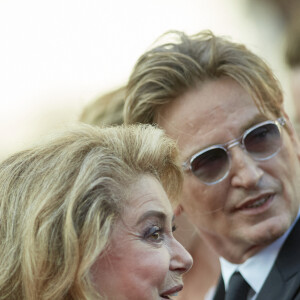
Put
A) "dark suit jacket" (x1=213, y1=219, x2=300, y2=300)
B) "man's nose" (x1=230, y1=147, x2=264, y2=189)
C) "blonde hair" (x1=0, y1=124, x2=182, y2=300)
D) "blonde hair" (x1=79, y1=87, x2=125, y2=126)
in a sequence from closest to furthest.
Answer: "blonde hair" (x1=0, y1=124, x2=182, y2=300), "dark suit jacket" (x1=213, y1=219, x2=300, y2=300), "man's nose" (x1=230, y1=147, x2=264, y2=189), "blonde hair" (x1=79, y1=87, x2=125, y2=126)

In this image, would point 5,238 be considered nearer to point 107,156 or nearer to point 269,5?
point 107,156

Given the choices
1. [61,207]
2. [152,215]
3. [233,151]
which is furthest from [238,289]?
[61,207]

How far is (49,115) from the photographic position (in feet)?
39.1

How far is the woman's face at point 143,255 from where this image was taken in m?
2.87

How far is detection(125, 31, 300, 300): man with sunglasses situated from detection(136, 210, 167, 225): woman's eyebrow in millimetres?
757

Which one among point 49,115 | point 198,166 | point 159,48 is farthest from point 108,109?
point 49,115

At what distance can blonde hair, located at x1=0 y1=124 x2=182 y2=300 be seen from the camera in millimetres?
2787

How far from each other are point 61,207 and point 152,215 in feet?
1.36

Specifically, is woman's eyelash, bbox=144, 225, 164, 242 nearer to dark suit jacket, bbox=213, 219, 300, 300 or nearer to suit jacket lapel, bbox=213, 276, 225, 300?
dark suit jacket, bbox=213, 219, 300, 300

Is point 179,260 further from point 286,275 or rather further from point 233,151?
point 233,151

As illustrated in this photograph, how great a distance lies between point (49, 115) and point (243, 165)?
849 cm

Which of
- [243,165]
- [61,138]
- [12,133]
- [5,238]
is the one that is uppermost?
[61,138]

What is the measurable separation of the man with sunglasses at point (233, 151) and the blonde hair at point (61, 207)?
70cm

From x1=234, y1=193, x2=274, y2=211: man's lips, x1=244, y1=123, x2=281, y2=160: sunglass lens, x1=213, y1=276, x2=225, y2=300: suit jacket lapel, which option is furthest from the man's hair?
x1=213, y1=276, x2=225, y2=300: suit jacket lapel
